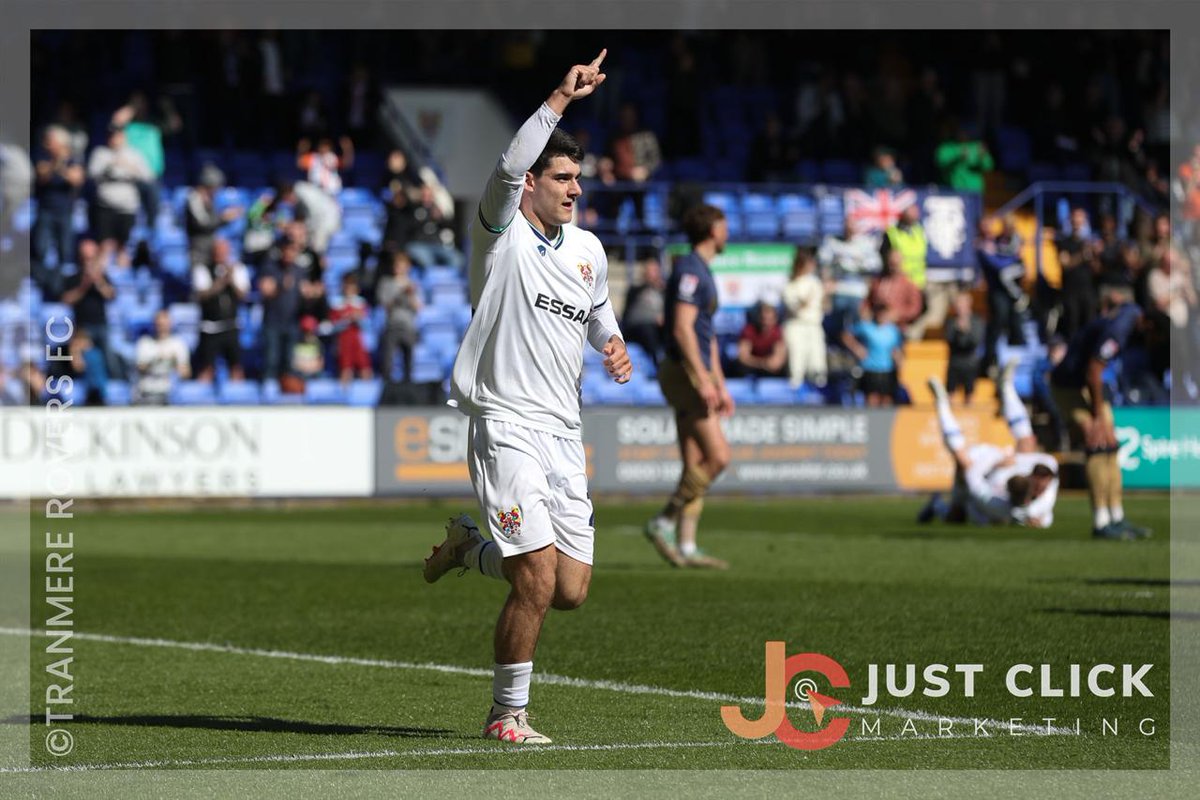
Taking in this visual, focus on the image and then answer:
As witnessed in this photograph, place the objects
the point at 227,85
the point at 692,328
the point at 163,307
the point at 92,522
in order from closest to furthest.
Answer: the point at 692,328 < the point at 92,522 < the point at 163,307 < the point at 227,85

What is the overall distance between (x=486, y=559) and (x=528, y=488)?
17.1 inches

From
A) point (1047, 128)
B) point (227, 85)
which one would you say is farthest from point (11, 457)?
point (1047, 128)

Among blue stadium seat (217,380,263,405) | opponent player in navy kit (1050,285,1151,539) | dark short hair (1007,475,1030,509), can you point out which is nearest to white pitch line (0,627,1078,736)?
opponent player in navy kit (1050,285,1151,539)

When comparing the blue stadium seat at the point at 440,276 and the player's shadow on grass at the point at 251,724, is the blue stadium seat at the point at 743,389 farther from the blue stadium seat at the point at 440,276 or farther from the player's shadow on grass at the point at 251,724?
the player's shadow on grass at the point at 251,724

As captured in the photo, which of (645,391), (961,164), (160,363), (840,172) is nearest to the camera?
(160,363)

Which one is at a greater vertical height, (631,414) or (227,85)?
(227,85)

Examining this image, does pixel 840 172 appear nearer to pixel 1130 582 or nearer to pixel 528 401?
pixel 1130 582

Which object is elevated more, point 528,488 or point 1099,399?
point 1099,399

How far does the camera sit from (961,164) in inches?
1162

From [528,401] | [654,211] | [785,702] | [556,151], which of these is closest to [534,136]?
[556,151]

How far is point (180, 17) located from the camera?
29234 mm

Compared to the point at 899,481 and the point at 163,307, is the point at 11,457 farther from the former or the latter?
the point at 899,481

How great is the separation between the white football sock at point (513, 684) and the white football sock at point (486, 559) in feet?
1.15

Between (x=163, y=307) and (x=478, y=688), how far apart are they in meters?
18.4
